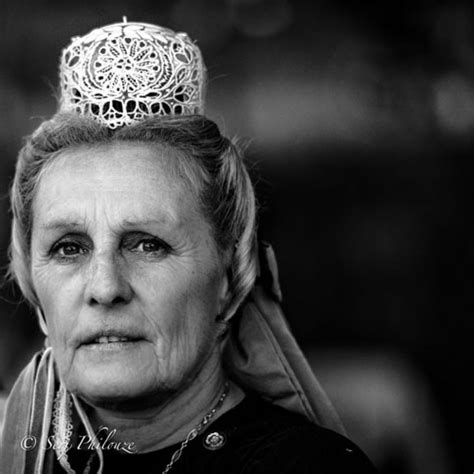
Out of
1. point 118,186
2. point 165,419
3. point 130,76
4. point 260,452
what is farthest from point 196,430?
point 130,76

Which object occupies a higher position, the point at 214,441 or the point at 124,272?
the point at 124,272

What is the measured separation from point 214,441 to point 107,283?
0.49 metres

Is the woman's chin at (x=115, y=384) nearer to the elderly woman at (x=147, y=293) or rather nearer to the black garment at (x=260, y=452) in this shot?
the elderly woman at (x=147, y=293)

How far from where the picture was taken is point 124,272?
8.08 feet

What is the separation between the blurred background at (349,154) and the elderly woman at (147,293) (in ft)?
6.80

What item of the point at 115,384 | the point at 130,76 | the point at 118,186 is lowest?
the point at 115,384

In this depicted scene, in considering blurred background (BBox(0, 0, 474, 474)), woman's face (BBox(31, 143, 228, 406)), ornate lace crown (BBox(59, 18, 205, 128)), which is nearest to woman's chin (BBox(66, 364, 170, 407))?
woman's face (BBox(31, 143, 228, 406))

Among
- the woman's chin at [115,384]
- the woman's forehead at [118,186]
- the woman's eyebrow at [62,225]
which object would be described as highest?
the woman's forehead at [118,186]

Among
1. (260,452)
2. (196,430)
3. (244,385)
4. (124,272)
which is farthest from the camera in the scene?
(244,385)

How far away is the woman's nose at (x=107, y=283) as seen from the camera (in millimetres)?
2400

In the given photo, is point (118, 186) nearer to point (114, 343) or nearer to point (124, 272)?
point (124, 272)

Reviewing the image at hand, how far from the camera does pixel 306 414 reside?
273cm

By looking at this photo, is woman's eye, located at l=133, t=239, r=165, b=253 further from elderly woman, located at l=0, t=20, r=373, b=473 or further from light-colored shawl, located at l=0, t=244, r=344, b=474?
light-colored shawl, located at l=0, t=244, r=344, b=474

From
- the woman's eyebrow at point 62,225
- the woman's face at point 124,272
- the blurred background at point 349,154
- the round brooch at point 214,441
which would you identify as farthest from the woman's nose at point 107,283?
the blurred background at point 349,154
